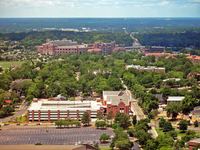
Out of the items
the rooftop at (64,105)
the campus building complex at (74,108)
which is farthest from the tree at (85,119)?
the rooftop at (64,105)

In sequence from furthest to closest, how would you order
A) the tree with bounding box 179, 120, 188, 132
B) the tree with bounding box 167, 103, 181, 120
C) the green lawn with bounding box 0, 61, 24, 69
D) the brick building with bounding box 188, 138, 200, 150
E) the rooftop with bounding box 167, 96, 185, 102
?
1. the green lawn with bounding box 0, 61, 24, 69
2. the rooftop with bounding box 167, 96, 185, 102
3. the tree with bounding box 167, 103, 181, 120
4. the tree with bounding box 179, 120, 188, 132
5. the brick building with bounding box 188, 138, 200, 150

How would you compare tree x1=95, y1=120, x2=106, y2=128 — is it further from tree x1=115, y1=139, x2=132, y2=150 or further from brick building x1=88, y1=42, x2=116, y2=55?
brick building x1=88, y1=42, x2=116, y2=55

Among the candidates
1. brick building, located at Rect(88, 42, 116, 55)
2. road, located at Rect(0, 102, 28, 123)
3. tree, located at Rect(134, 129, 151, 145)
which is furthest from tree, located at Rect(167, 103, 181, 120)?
brick building, located at Rect(88, 42, 116, 55)

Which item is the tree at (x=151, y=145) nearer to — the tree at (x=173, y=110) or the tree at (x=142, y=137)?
the tree at (x=142, y=137)

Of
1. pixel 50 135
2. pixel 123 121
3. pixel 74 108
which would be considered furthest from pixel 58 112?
pixel 123 121

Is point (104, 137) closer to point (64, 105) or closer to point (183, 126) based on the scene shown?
point (183, 126)

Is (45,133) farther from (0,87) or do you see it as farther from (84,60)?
(84,60)
